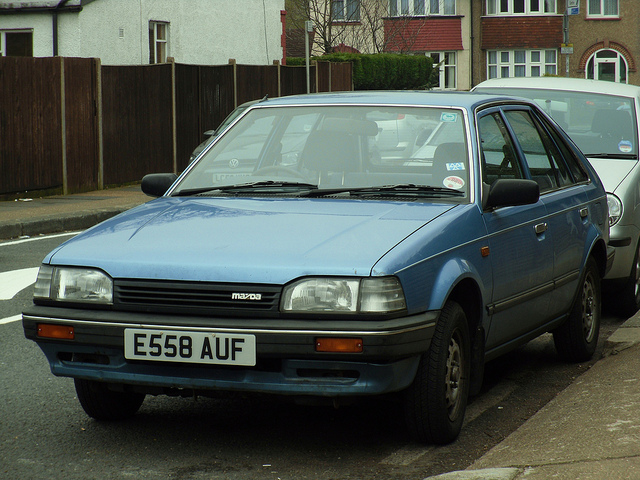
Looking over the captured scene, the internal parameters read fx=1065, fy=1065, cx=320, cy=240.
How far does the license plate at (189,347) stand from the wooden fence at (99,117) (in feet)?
40.1

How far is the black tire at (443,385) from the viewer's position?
428 centimetres

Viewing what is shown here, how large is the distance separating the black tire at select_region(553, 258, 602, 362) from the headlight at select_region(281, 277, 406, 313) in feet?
7.85

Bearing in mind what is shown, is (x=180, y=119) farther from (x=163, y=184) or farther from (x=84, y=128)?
(x=163, y=184)

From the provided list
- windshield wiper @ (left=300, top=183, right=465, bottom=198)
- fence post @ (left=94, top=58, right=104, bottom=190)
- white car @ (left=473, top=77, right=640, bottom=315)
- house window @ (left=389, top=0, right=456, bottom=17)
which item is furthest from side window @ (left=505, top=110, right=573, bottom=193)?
house window @ (left=389, top=0, right=456, bottom=17)

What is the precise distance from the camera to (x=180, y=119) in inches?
822

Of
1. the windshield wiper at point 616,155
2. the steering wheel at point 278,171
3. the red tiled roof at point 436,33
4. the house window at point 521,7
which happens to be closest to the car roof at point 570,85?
the windshield wiper at point 616,155

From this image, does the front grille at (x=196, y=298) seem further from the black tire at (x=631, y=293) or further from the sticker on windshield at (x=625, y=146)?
the sticker on windshield at (x=625, y=146)

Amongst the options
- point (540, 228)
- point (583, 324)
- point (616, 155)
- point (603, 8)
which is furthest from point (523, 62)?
point (540, 228)

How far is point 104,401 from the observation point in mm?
4809

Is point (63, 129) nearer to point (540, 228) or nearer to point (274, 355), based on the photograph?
point (540, 228)

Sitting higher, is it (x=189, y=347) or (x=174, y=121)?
(x=174, y=121)

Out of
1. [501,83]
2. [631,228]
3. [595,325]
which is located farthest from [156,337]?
[501,83]

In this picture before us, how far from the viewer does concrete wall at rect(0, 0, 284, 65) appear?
2317cm

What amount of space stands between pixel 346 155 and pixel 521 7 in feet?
186
